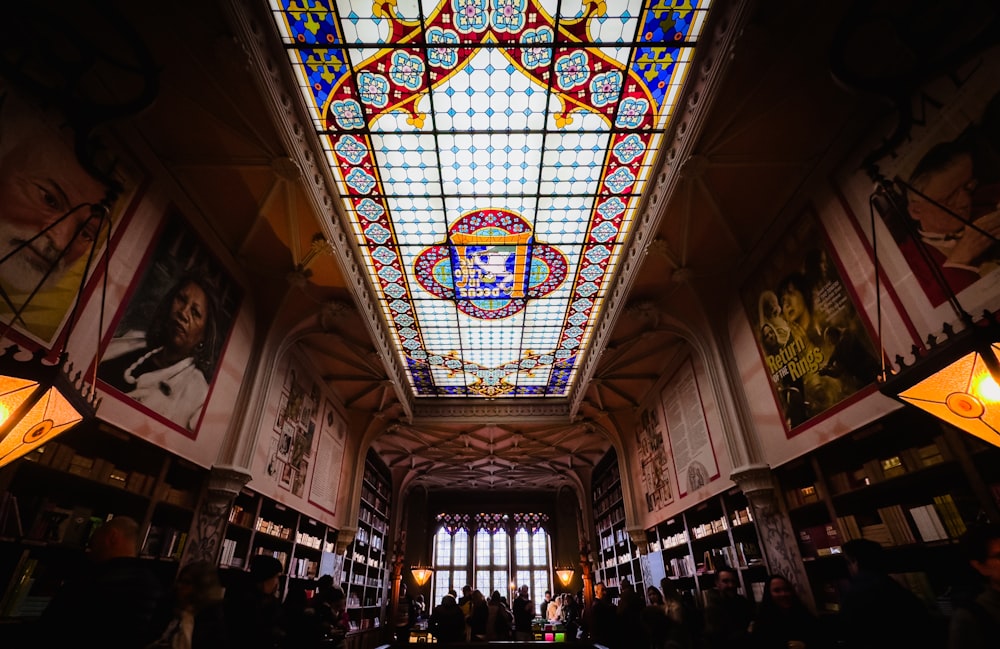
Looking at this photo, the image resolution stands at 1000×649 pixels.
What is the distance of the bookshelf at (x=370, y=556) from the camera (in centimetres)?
1151

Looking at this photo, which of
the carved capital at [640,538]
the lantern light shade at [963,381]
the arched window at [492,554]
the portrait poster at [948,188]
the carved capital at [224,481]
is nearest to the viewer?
the lantern light shade at [963,381]

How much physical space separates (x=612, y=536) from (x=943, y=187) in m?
11.7

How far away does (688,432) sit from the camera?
826 centimetres

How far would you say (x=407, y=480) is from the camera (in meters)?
15.6

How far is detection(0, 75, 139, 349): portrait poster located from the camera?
3340mm

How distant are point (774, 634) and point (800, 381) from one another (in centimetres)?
283

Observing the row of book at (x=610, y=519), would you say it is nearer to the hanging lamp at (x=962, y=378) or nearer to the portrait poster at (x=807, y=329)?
the portrait poster at (x=807, y=329)

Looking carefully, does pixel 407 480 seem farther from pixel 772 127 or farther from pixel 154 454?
pixel 772 127

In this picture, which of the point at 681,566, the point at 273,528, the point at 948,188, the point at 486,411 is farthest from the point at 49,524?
the point at 681,566

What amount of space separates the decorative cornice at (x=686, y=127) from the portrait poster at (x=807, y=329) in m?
1.67

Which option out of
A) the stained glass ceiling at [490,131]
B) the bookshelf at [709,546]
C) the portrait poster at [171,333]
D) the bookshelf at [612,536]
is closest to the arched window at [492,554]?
the bookshelf at [612,536]

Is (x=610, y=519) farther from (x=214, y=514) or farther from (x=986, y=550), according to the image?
(x=986, y=550)

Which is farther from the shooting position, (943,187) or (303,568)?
(303,568)

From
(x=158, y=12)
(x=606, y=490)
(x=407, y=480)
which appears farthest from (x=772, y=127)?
(x=407, y=480)
